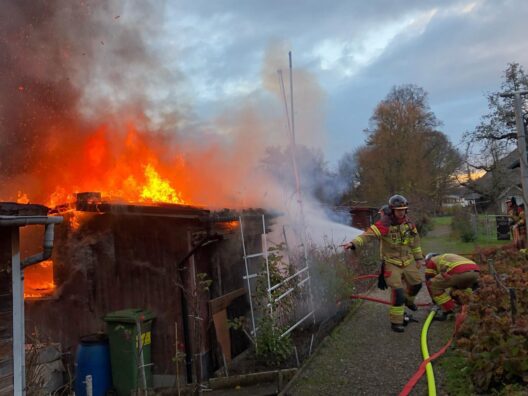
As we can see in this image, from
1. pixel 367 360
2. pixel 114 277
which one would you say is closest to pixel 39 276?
pixel 114 277

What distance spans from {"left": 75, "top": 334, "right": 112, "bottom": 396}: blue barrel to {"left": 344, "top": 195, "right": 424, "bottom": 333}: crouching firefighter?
12.7ft

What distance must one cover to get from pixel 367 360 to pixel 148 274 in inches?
134

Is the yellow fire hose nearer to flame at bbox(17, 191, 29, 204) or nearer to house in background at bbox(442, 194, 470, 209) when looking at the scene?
flame at bbox(17, 191, 29, 204)

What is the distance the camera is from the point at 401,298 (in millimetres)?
6430

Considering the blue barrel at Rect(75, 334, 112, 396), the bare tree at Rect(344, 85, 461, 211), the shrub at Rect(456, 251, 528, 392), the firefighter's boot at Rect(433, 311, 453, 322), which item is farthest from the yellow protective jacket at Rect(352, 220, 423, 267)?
the bare tree at Rect(344, 85, 461, 211)

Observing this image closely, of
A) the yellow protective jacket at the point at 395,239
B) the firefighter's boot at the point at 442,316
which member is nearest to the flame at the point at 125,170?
the yellow protective jacket at the point at 395,239

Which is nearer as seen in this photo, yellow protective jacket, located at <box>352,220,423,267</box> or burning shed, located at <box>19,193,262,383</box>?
burning shed, located at <box>19,193,262,383</box>

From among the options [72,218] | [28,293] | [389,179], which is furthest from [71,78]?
[389,179]

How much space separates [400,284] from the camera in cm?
656

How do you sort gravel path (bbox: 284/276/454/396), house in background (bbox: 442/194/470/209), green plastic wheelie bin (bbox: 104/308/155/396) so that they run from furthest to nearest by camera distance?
1. house in background (bbox: 442/194/470/209)
2. green plastic wheelie bin (bbox: 104/308/155/396)
3. gravel path (bbox: 284/276/454/396)

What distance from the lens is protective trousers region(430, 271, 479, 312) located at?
6.62 m

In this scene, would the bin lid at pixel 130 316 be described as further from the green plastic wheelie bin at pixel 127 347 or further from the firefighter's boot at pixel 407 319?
the firefighter's boot at pixel 407 319

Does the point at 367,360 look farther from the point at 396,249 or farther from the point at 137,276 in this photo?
the point at 137,276

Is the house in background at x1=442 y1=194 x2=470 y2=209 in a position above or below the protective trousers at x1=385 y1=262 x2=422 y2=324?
above
